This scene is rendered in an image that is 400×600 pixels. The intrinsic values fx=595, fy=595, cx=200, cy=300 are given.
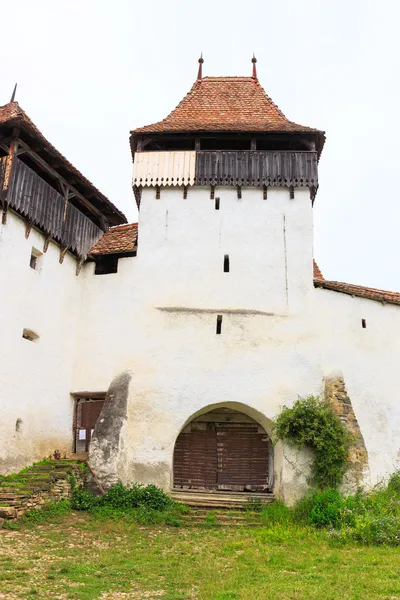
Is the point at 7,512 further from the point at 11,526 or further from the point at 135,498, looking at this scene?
the point at 135,498

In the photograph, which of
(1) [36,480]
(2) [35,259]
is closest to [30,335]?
(2) [35,259]

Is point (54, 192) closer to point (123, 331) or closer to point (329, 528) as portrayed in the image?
point (123, 331)

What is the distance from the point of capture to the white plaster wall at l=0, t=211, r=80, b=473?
14.1 m

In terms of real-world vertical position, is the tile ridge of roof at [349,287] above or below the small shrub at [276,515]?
above

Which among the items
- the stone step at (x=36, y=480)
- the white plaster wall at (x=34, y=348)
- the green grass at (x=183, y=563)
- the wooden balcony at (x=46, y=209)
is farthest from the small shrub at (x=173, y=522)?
the wooden balcony at (x=46, y=209)

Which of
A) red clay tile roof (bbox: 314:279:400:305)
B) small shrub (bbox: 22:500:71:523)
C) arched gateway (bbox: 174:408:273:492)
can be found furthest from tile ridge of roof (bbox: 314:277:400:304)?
small shrub (bbox: 22:500:71:523)

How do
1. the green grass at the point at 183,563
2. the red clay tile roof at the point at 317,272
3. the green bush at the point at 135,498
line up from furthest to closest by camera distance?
the red clay tile roof at the point at 317,272
the green bush at the point at 135,498
the green grass at the point at 183,563

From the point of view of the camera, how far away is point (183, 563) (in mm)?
9664

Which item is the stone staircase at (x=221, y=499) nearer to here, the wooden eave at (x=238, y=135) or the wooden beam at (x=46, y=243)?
the wooden beam at (x=46, y=243)

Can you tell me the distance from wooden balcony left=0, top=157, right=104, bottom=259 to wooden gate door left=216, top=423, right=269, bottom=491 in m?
6.69

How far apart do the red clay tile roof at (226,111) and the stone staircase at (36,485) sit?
32.3 feet

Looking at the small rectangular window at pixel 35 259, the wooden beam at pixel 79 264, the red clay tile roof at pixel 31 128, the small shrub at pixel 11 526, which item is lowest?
the small shrub at pixel 11 526

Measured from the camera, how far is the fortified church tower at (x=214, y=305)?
15.4 metres

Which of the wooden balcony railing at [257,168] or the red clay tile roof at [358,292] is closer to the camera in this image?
the red clay tile roof at [358,292]
